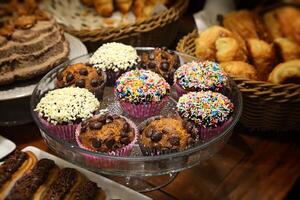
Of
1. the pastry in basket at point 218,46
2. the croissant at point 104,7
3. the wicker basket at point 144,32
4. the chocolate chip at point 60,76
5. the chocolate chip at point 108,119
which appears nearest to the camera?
the chocolate chip at point 108,119

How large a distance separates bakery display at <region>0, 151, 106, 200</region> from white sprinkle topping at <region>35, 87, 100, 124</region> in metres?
0.13

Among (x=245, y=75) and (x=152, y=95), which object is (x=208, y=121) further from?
(x=245, y=75)

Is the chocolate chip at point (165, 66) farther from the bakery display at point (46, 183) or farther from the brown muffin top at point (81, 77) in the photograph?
the bakery display at point (46, 183)

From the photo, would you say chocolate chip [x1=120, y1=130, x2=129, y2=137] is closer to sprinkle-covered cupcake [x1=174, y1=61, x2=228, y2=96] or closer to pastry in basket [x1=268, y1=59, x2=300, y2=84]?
sprinkle-covered cupcake [x1=174, y1=61, x2=228, y2=96]

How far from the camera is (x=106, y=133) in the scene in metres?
1.19

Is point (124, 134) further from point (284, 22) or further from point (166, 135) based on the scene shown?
point (284, 22)

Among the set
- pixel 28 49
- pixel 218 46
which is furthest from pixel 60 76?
pixel 218 46

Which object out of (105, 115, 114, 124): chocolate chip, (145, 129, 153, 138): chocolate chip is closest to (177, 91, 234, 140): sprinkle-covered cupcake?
(145, 129, 153, 138): chocolate chip

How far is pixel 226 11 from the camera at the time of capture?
82.4 inches

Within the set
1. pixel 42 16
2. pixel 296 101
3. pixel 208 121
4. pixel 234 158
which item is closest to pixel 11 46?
pixel 42 16

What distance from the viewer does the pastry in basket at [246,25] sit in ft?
6.12

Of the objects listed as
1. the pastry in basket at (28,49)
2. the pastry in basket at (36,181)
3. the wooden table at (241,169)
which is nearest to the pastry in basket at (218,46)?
the wooden table at (241,169)

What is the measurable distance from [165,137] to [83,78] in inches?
15.5

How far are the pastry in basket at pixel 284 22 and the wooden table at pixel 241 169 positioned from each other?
1.67 feet
